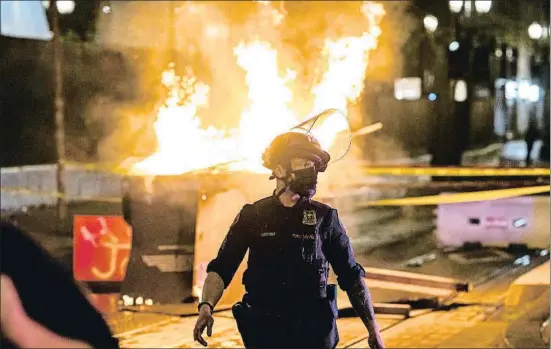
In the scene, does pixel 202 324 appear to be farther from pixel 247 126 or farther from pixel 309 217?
pixel 247 126

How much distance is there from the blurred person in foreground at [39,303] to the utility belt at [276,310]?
192 centimetres

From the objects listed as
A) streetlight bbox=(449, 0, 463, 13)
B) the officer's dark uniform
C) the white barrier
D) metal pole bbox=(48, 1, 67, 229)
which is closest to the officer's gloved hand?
the officer's dark uniform

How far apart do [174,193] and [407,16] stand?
73.3 ft

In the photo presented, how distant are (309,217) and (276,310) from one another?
471 mm

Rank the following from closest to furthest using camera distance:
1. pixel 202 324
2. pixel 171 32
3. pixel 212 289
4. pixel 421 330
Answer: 1. pixel 202 324
2. pixel 212 289
3. pixel 421 330
4. pixel 171 32

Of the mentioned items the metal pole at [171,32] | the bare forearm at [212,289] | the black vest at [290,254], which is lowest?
the bare forearm at [212,289]

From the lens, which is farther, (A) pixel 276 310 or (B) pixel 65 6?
(B) pixel 65 6

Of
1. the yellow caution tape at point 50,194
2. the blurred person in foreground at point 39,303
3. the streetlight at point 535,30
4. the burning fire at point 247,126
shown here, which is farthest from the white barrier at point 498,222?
the streetlight at point 535,30

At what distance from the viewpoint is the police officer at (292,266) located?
12.5 feet

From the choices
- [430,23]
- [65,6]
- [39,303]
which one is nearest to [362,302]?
[39,303]

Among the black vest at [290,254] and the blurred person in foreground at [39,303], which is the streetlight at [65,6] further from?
the blurred person in foreground at [39,303]

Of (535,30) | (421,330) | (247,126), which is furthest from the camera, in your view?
(535,30)

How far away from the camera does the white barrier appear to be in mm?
12695

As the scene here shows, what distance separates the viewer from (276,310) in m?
3.84
